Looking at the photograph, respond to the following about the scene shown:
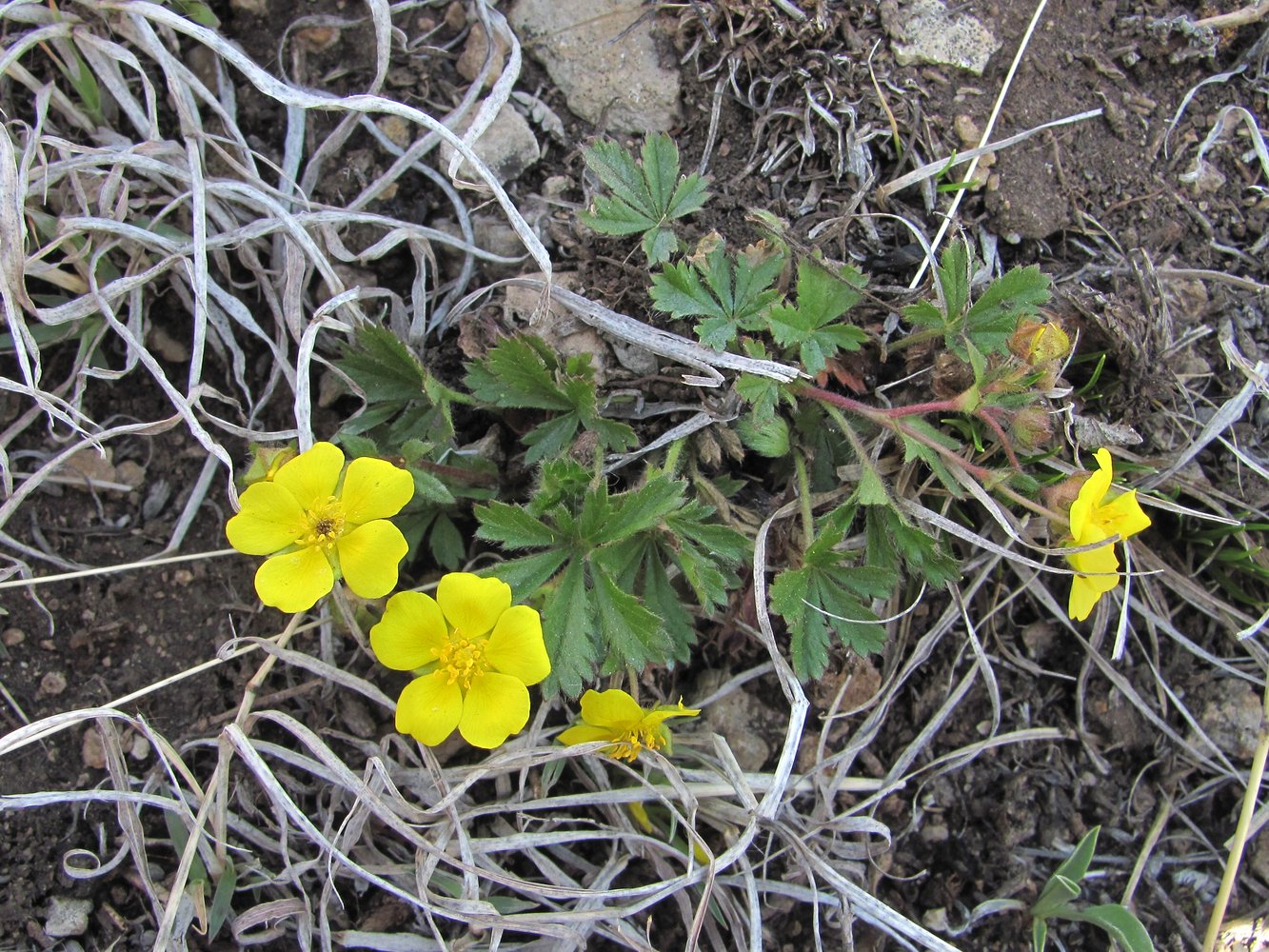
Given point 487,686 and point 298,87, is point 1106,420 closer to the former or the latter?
point 487,686

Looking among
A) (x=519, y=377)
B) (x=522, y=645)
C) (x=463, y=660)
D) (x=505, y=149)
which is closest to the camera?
(x=522, y=645)

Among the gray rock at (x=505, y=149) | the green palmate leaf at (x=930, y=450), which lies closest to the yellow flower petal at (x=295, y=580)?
the gray rock at (x=505, y=149)

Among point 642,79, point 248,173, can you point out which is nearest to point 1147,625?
point 642,79

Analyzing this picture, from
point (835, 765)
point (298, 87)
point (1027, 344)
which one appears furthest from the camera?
point (298, 87)

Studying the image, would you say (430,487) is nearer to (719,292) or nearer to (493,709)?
(493,709)

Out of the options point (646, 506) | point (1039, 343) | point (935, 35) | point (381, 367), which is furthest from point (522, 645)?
point (935, 35)

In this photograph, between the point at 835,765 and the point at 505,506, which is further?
the point at 835,765

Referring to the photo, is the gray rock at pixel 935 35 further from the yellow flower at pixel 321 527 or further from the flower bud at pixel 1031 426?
the yellow flower at pixel 321 527
